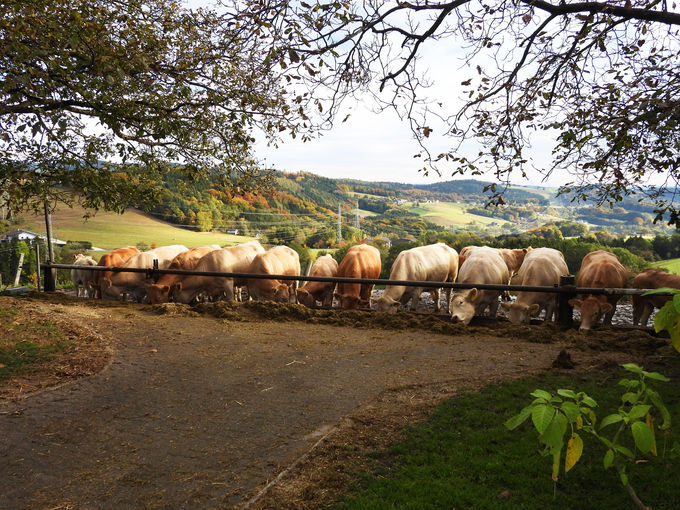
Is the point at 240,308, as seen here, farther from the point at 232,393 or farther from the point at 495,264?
the point at 495,264

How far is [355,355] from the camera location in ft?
22.0

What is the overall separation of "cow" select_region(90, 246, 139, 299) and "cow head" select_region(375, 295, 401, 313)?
846cm

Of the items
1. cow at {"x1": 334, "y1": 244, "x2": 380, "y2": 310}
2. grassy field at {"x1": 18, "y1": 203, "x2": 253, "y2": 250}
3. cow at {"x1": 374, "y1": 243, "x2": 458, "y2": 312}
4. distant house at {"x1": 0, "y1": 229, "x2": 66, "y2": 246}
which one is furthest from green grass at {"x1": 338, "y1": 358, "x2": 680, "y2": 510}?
distant house at {"x1": 0, "y1": 229, "x2": 66, "y2": 246}

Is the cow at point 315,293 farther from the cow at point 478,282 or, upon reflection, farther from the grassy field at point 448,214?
the grassy field at point 448,214

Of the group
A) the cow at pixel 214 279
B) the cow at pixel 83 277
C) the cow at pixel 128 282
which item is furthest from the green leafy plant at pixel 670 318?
the cow at pixel 83 277

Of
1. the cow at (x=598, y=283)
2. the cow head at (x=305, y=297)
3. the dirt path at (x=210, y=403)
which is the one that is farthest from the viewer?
the cow head at (x=305, y=297)

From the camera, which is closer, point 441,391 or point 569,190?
point 441,391

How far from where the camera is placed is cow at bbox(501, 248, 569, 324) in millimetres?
9234

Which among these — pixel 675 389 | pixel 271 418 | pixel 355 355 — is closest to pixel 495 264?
pixel 355 355

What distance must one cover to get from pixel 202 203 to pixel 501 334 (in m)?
12.5

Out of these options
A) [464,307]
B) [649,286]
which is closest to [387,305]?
[464,307]

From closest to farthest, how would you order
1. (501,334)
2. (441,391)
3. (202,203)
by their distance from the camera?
(441,391) → (501,334) → (202,203)

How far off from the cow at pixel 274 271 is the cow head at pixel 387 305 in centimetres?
276

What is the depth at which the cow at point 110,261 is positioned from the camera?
46.9 feet
